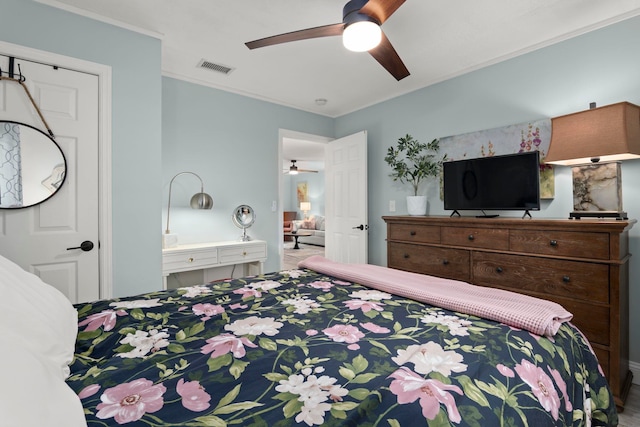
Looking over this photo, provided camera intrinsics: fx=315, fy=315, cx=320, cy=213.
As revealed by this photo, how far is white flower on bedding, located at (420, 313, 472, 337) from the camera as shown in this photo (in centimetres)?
110

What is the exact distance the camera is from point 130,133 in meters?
2.42

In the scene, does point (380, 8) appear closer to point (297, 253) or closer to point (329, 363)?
point (329, 363)

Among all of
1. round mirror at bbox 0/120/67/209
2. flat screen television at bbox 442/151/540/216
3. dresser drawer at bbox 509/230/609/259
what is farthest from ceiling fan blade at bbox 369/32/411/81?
round mirror at bbox 0/120/67/209

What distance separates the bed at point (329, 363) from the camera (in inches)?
27.3

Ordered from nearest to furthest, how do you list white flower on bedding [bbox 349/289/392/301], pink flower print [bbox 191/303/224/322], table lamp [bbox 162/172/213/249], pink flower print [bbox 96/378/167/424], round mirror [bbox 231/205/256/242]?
pink flower print [bbox 96/378/167/424]
pink flower print [bbox 191/303/224/322]
white flower on bedding [bbox 349/289/392/301]
table lamp [bbox 162/172/213/249]
round mirror [bbox 231/205/256/242]

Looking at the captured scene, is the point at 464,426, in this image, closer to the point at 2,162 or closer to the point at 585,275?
the point at 585,275

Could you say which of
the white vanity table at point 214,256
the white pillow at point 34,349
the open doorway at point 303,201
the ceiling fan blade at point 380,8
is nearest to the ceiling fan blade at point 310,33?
the ceiling fan blade at point 380,8

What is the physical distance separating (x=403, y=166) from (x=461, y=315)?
8.06 feet

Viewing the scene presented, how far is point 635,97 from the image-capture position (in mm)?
2184

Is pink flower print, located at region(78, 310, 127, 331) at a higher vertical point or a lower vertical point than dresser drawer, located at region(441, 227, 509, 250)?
lower

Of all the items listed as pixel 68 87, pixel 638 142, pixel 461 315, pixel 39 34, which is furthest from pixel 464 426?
pixel 39 34

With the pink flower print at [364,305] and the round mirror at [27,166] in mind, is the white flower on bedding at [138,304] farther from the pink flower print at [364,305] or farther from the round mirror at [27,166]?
the round mirror at [27,166]

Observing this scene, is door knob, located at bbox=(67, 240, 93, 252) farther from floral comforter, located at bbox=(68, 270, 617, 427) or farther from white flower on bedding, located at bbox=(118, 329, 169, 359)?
white flower on bedding, located at bbox=(118, 329, 169, 359)

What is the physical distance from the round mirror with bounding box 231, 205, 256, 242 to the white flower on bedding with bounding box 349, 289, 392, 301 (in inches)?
90.0
